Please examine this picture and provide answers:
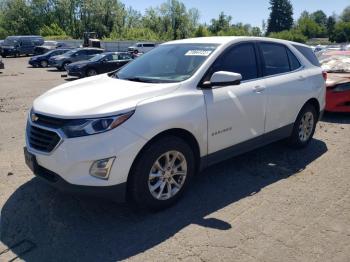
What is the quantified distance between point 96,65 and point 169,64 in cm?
1451

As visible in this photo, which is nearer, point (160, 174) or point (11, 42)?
point (160, 174)

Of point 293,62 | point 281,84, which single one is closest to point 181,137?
point 281,84

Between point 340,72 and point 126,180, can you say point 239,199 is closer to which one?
point 126,180

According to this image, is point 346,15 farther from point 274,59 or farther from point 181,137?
point 181,137

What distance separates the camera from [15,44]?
3856 centimetres

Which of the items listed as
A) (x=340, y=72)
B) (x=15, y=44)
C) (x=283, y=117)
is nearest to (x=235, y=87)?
(x=283, y=117)

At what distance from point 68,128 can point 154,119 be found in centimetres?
79

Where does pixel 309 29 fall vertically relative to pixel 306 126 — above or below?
above

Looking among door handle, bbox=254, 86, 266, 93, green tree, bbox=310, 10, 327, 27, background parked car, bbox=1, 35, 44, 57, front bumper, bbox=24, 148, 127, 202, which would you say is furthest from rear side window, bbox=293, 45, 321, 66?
green tree, bbox=310, 10, 327, 27

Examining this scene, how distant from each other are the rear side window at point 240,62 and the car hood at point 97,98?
2.51ft

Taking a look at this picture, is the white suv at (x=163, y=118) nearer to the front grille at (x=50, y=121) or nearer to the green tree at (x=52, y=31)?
the front grille at (x=50, y=121)

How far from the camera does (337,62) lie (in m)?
9.23

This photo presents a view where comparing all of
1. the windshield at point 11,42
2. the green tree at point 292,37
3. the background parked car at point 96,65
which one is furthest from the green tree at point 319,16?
the background parked car at point 96,65

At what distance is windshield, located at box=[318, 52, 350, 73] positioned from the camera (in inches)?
349
